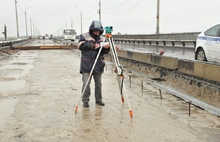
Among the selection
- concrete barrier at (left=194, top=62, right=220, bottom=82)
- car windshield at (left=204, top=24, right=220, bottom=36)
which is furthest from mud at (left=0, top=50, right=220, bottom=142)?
car windshield at (left=204, top=24, right=220, bottom=36)

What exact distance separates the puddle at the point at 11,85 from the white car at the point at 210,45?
6.33 meters

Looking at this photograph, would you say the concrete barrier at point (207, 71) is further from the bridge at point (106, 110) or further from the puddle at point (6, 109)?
the puddle at point (6, 109)

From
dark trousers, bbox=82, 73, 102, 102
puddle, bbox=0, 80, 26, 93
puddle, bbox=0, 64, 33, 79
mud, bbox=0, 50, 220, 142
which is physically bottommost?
mud, bbox=0, 50, 220, 142

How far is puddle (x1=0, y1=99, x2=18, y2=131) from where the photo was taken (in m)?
4.48

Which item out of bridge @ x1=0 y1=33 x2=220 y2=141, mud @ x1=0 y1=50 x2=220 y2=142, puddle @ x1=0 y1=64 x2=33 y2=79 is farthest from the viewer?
puddle @ x1=0 y1=64 x2=33 y2=79

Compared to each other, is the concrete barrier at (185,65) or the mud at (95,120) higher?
the concrete barrier at (185,65)

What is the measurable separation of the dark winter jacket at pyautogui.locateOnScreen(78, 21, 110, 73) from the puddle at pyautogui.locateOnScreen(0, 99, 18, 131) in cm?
162

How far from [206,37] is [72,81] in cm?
504

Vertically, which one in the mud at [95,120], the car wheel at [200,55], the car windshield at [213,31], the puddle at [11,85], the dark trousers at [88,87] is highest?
the car windshield at [213,31]

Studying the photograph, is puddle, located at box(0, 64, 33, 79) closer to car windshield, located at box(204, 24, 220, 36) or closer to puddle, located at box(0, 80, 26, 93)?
puddle, located at box(0, 80, 26, 93)

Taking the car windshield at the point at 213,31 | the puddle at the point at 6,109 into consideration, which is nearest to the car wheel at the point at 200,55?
the car windshield at the point at 213,31

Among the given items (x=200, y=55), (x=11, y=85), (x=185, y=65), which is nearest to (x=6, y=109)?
(x=11, y=85)

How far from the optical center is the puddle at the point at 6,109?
4.48 m

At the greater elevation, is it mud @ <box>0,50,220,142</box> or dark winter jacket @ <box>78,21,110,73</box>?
dark winter jacket @ <box>78,21,110,73</box>
